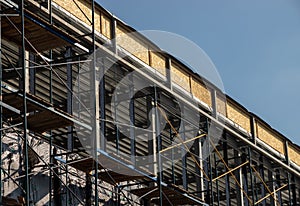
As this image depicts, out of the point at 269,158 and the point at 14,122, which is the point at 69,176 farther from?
the point at 269,158

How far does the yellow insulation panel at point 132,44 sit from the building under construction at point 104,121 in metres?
0.03

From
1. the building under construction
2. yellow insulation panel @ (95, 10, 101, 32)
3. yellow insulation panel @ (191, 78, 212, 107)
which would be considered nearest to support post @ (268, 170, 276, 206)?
the building under construction

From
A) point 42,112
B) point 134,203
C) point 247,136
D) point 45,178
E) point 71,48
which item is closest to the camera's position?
point 42,112

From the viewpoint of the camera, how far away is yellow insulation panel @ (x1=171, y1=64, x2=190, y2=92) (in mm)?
29203

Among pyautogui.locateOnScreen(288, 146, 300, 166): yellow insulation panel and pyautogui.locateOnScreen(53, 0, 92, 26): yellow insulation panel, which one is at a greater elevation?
pyautogui.locateOnScreen(53, 0, 92, 26): yellow insulation panel

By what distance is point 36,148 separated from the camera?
23.6 meters

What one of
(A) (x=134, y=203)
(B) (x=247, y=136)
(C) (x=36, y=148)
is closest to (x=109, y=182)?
(A) (x=134, y=203)

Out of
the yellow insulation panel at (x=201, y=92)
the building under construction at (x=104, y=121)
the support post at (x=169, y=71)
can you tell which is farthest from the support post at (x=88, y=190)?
the yellow insulation panel at (x=201, y=92)

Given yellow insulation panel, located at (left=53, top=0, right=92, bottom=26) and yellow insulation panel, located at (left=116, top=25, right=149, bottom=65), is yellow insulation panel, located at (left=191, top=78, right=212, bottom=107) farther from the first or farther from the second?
yellow insulation panel, located at (left=53, top=0, right=92, bottom=26)

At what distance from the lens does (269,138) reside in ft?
114

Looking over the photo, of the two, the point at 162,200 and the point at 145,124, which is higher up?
the point at 145,124

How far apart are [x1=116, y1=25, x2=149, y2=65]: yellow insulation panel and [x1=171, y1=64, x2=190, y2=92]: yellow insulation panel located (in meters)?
1.55

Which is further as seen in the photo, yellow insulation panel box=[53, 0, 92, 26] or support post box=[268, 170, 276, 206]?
support post box=[268, 170, 276, 206]

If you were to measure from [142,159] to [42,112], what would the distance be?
8858mm
